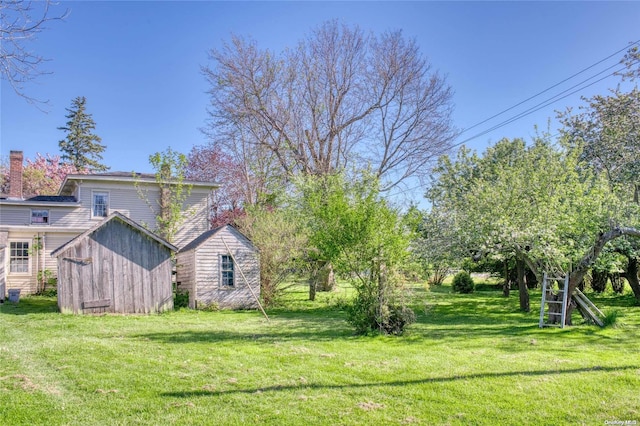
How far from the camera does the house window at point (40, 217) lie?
23.0 meters

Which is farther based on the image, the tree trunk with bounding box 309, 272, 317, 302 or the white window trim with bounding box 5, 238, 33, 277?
the white window trim with bounding box 5, 238, 33, 277

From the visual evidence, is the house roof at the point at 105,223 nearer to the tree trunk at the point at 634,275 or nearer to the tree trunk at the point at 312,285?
the tree trunk at the point at 312,285

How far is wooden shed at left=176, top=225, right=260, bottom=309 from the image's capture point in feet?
60.6

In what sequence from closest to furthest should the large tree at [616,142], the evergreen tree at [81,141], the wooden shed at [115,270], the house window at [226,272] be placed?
the large tree at [616,142], the wooden shed at [115,270], the house window at [226,272], the evergreen tree at [81,141]

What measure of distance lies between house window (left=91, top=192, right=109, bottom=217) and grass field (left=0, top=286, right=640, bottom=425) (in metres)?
11.4

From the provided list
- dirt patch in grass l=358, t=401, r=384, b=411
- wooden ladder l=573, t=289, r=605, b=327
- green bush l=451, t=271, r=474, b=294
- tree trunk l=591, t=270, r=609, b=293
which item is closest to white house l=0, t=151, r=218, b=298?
green bush l=451, t=271, r=474, b=294

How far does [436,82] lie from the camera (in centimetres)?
2744

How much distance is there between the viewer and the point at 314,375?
752 centimetres

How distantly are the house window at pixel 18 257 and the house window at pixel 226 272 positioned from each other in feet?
33.2

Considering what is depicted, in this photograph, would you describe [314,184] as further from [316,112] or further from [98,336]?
[98,336]

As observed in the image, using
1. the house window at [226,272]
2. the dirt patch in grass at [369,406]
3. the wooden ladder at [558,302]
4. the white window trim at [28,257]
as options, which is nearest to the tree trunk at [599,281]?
the wooden ladder at [558,302]

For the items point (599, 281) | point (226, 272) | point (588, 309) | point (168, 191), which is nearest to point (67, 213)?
point (168, 191)

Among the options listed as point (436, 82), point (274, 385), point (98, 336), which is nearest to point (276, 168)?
point (436, 82)

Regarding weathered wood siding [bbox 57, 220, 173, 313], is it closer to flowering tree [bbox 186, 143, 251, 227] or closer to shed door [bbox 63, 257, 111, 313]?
shed door [bbox 63, 257, 111, 313]
